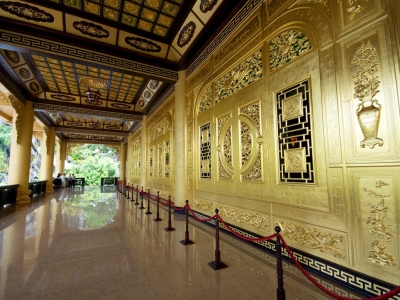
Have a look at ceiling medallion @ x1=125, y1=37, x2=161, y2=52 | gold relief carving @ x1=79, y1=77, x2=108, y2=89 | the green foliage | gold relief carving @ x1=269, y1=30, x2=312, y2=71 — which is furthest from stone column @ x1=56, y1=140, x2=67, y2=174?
gold relief carving @ x1=269, y1=30, x2=312, y2=71

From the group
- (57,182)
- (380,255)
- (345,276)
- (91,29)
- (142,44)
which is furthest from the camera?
(57,182)

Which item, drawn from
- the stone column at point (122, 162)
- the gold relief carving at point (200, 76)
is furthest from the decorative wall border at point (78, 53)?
the stone column at point (122, 162)

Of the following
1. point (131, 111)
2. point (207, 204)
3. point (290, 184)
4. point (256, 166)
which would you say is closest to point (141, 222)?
point (207, 204)

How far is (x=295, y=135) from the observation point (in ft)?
9.18

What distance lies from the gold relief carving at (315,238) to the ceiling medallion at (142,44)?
5.58 m

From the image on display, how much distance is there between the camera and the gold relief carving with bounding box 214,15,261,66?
368cm

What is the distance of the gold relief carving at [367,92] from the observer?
200 cm

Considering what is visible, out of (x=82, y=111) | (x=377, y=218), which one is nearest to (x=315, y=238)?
(x=377, y=218)

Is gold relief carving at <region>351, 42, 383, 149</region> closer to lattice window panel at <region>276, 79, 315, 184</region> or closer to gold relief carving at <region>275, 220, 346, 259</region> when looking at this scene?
lattice window panel at <region>276, 79, 315, 184</region>

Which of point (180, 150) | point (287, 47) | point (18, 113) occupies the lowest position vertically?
point (180, 150)

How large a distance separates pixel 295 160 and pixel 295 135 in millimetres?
343

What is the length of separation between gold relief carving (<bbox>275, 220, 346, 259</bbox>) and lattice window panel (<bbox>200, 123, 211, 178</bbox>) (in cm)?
227

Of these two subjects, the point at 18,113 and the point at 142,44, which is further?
the point at 18,113

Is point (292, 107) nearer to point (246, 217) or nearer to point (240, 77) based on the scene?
point (240, 77)
